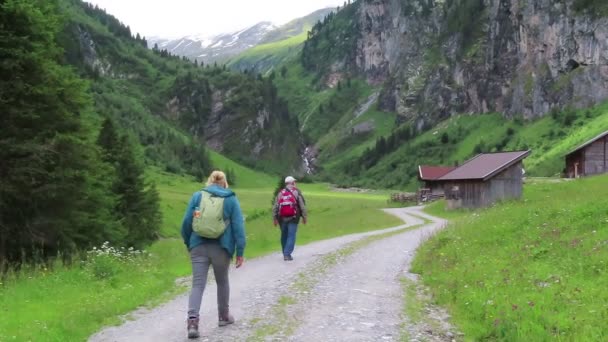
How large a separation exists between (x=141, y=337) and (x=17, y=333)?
6.70 ft

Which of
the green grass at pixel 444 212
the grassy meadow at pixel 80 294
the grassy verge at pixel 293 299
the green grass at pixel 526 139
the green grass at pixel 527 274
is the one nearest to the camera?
the green grass at pixel 527 274

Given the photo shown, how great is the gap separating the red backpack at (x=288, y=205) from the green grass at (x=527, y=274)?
466 centimetres

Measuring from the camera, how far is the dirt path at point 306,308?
32.7ft

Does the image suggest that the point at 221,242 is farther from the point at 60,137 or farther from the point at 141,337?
the point at 60,137

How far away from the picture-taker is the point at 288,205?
20.6 m

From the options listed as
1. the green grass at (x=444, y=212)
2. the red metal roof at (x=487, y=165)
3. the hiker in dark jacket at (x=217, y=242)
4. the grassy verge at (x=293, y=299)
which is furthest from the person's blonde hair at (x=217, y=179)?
the red metal roof at (x=487, y=165)

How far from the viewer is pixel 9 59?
1788 cm

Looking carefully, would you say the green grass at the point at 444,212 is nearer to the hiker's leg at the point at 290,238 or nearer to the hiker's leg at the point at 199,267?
the hiker's leg at the point at 290,238

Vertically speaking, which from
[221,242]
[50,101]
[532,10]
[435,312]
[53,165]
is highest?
[532,10]

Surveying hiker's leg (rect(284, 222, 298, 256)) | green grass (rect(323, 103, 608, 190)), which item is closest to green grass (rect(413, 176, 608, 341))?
hiker's leg (rect(284, 222, 298, 256))

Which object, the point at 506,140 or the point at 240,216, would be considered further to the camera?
the point at 506,140

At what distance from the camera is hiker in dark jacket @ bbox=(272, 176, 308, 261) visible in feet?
67.4

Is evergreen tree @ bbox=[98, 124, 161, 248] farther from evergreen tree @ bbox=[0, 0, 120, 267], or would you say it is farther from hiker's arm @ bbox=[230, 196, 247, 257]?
hiker's arm @ bbox=[230, 196, 247, 257]

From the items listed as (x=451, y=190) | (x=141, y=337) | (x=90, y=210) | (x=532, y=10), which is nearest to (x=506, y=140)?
(x=532, y=10)
